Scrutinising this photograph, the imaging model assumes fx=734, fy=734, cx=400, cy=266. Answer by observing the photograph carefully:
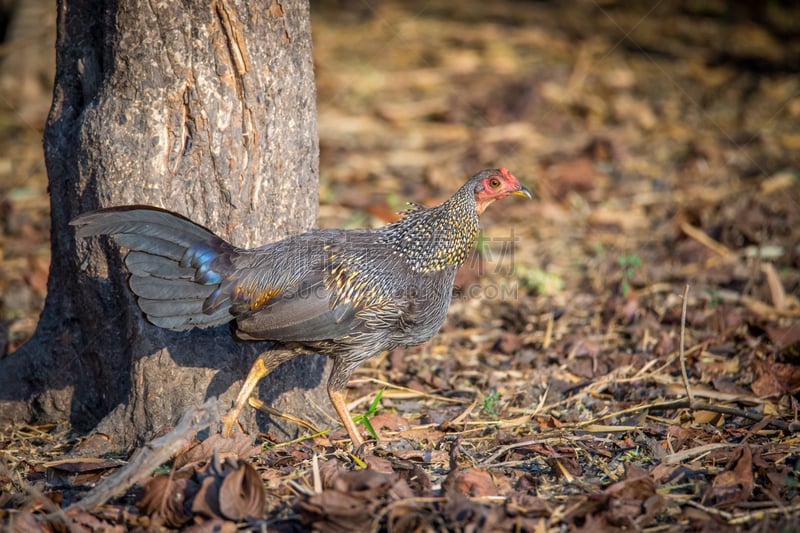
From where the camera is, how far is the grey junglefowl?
420 cm

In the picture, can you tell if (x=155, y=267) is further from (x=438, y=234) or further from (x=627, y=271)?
(x=627, y=271)

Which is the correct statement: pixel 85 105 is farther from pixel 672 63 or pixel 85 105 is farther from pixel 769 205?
pixel 672 63

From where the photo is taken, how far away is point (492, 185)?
16.6 ft

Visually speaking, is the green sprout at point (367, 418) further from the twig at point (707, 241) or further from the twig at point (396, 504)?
the twig at point (707, 241)

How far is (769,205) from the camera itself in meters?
8.16

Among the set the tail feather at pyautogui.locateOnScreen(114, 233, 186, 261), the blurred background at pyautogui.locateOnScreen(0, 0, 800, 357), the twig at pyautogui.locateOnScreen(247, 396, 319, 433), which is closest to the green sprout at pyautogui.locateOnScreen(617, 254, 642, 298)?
the blurred background at pyautogui.locateOnScreen(0, 0, 800, 357)

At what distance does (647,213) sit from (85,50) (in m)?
6.27

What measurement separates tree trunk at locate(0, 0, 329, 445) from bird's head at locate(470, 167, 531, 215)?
111 centimetres

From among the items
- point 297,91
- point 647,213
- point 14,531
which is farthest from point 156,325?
point 647,213

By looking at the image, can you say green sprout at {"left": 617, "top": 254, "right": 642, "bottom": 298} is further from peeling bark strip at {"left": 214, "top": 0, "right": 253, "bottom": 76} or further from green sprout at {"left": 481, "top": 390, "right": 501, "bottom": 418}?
peeling bark strip at {"left": 214, "top": 0, "right": 253, "bottom": 76}

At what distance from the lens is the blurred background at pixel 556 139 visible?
280 inches

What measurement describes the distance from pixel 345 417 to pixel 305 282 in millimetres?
886

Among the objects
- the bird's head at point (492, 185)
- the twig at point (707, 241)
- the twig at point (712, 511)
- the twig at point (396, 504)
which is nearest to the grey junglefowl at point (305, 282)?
the bird's head at point (492, 185)

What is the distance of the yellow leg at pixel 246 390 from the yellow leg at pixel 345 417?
46 cm
